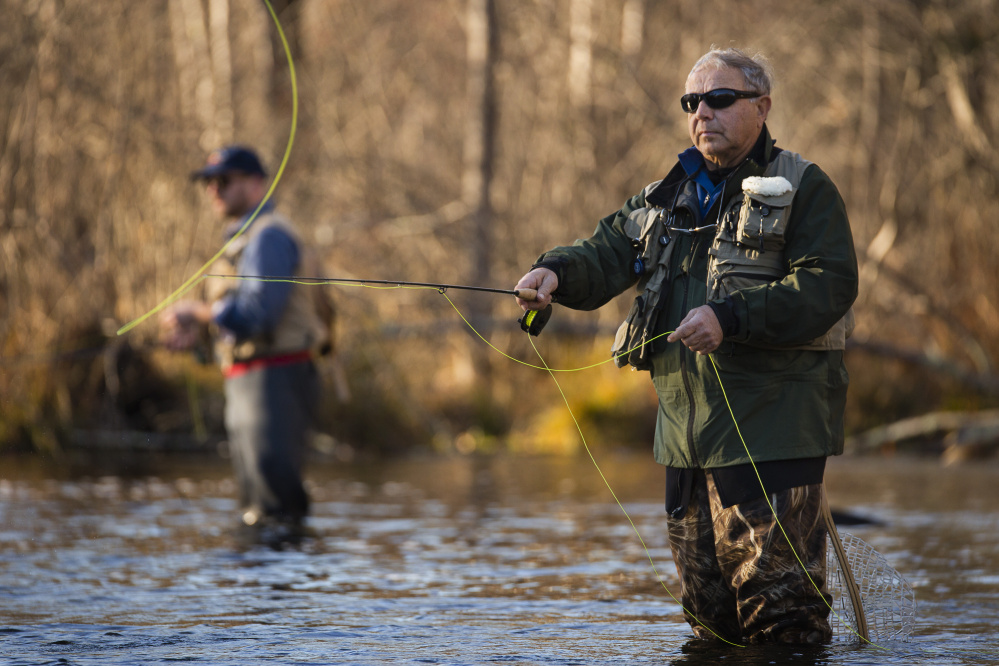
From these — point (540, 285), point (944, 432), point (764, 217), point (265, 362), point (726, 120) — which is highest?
point (726, 120)

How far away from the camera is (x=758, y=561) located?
367 centimetres

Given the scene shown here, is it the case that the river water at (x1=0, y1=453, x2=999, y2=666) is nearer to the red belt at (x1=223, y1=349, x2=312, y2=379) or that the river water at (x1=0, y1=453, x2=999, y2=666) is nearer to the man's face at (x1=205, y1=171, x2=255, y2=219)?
the red belt at (x1=223, y1=349, x2=312, y2=379)

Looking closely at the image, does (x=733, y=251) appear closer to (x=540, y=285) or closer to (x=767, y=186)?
(x=767, y=186)

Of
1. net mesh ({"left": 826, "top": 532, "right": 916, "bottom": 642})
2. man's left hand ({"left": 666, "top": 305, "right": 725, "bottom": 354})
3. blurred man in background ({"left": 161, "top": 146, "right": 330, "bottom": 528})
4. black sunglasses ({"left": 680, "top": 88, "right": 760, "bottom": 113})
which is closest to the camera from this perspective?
man's left hand ({"left": 666, "top": 305, "right": 725, "bottom": 354})

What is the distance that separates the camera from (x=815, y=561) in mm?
3734

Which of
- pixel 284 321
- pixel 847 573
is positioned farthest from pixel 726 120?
pixel 284 321

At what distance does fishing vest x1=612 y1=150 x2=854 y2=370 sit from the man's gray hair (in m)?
0.21

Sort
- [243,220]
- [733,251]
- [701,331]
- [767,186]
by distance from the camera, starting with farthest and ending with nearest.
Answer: [243,220], [733,251], [767,186], [701,331]

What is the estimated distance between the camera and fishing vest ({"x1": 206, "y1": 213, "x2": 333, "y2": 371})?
666cm

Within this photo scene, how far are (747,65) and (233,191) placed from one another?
360 centimetres

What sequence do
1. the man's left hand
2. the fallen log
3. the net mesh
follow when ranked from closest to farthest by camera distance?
the man's left hand → the net mesh → the fallen log

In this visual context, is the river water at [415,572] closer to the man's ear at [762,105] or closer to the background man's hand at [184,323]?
the background man's hand at [184,323]

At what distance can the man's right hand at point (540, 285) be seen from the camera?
376cm

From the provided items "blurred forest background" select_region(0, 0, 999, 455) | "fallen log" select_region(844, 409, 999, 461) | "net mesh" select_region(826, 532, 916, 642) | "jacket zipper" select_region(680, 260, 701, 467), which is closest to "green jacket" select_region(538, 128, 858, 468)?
"jacket zipper" select_region(680, 260, 701, 467)
